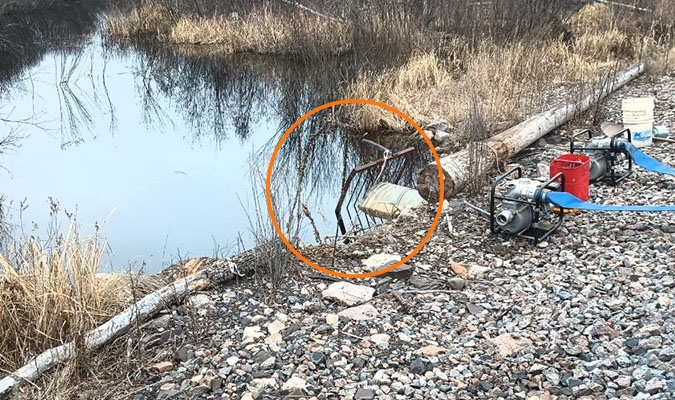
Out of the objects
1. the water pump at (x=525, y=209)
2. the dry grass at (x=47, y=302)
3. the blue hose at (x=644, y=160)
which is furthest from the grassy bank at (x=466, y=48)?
the dry grass at (x=47, y=302)

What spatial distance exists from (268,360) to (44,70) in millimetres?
12713

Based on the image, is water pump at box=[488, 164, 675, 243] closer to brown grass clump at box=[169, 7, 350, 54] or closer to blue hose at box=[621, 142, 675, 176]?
blue hose at box=[621, 142, 675, 176]

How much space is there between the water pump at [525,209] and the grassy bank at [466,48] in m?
3.09

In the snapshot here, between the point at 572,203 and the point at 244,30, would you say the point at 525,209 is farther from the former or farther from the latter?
the point at 244,30

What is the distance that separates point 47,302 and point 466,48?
886 centimetres

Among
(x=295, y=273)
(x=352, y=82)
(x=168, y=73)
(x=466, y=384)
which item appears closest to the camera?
(x=466, y=384)

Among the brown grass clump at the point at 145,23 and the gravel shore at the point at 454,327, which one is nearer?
the gravel shore at the point at 454,327

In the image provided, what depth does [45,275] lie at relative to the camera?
359 centimetres

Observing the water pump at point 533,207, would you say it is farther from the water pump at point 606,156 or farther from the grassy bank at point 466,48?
the grassy bank at point 466,48

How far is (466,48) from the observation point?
11.0 metres

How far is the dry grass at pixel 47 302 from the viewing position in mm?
3424

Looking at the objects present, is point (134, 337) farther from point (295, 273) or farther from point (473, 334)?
point (473, 334)

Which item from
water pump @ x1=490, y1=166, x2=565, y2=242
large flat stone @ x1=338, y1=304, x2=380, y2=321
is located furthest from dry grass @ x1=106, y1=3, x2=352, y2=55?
large flat stone @ x1=338, y1=304, x2=380, y2=321

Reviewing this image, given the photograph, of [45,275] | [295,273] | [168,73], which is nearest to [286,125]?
[168,73]
